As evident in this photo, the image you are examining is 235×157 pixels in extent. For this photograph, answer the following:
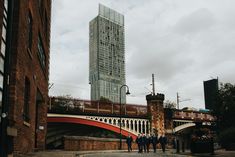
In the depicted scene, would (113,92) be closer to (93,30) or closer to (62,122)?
(93,30)

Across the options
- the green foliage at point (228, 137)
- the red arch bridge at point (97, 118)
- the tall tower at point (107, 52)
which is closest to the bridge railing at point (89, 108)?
the red arch bridge at point (97, 118)

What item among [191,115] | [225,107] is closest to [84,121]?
[225,107]

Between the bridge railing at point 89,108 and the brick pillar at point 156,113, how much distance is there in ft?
4.41

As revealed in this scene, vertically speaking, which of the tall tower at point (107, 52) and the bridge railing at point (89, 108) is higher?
the tall tower at point (107, 52)

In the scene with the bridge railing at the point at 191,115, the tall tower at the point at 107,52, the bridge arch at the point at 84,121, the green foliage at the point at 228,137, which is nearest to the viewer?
the green foliage at the point at 228,137

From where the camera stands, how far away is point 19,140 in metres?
A: 12.9

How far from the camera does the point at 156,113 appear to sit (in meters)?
48.5

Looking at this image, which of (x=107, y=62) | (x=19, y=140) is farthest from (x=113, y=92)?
(x=19, y=140)

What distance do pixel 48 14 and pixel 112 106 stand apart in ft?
77.9

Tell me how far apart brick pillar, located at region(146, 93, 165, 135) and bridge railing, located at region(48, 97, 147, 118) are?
134 cm

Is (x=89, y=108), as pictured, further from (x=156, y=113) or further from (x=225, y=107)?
(x=225, y=107)

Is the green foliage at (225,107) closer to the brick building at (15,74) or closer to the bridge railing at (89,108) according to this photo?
the bridge railing at (89,108)

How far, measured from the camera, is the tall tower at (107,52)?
150 m

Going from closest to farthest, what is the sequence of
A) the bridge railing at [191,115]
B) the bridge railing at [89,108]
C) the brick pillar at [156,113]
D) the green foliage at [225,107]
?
the green foliage at [225,107] < the bridge railing at [89,108] < the brick pillar at [156,113] < the bridge railing at [191,115]
